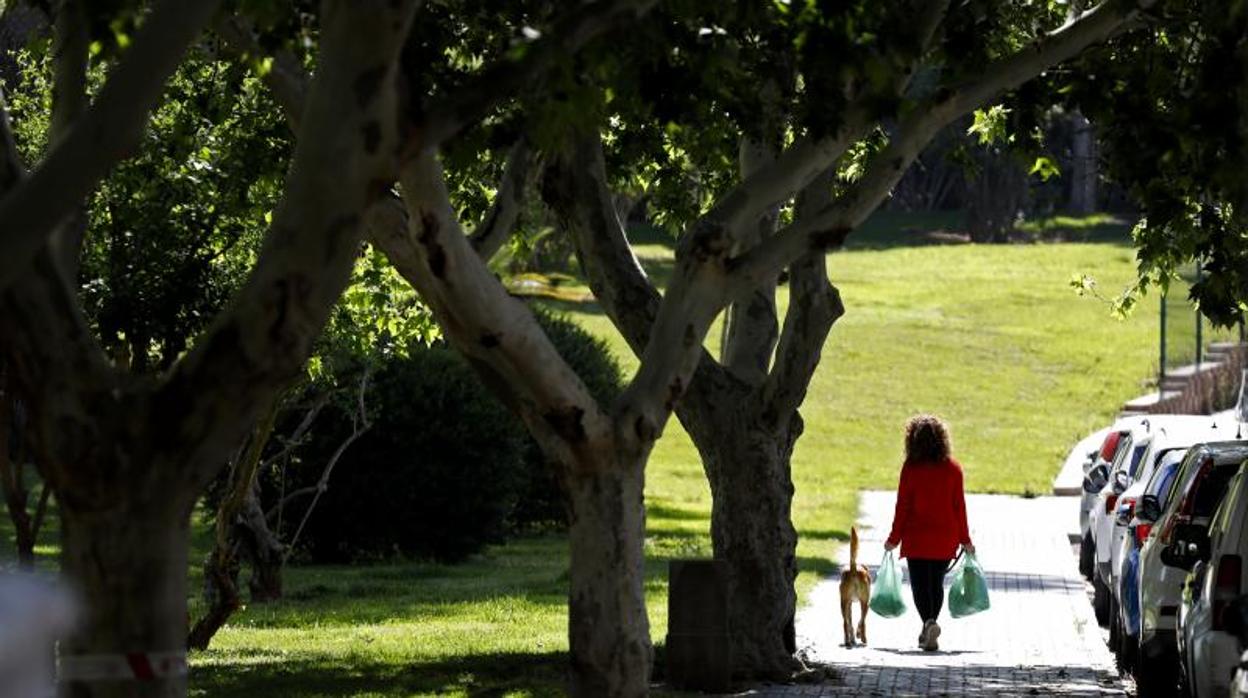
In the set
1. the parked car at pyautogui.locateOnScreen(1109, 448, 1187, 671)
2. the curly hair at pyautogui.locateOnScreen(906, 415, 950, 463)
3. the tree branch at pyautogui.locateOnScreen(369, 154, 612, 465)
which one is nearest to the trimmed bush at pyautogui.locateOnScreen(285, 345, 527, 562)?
the curly hair at pyautogui.locateOnScreen(906, 415, 950, 463)

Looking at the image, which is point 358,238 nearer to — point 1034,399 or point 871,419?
point 871,419

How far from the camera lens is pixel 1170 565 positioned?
13828mm

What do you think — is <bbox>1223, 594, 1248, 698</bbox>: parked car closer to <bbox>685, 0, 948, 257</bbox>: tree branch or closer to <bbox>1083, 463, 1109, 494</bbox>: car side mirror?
<bbox>685, 0, 948, 257</bbox>: tree branch

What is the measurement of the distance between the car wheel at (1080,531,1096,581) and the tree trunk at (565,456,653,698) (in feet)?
45.2

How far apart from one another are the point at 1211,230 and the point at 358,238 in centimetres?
845

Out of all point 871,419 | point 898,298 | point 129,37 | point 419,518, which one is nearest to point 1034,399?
point 871,419

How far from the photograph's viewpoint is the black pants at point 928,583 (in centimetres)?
1817

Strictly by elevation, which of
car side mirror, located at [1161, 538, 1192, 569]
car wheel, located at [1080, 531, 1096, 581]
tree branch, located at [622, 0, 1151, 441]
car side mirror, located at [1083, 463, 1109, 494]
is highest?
tree branch, located at [622, 0, 1151, 441]

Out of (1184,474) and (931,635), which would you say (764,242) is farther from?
(931,635)

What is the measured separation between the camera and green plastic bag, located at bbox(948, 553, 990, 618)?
1869cm

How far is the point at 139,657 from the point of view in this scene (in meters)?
8.84

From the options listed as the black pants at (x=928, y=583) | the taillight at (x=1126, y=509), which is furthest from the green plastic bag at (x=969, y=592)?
the taillight at (x=1126, y=509)

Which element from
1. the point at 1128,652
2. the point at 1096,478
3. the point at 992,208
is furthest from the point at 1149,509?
the point at 992,208

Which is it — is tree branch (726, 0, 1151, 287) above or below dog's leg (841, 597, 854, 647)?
above
